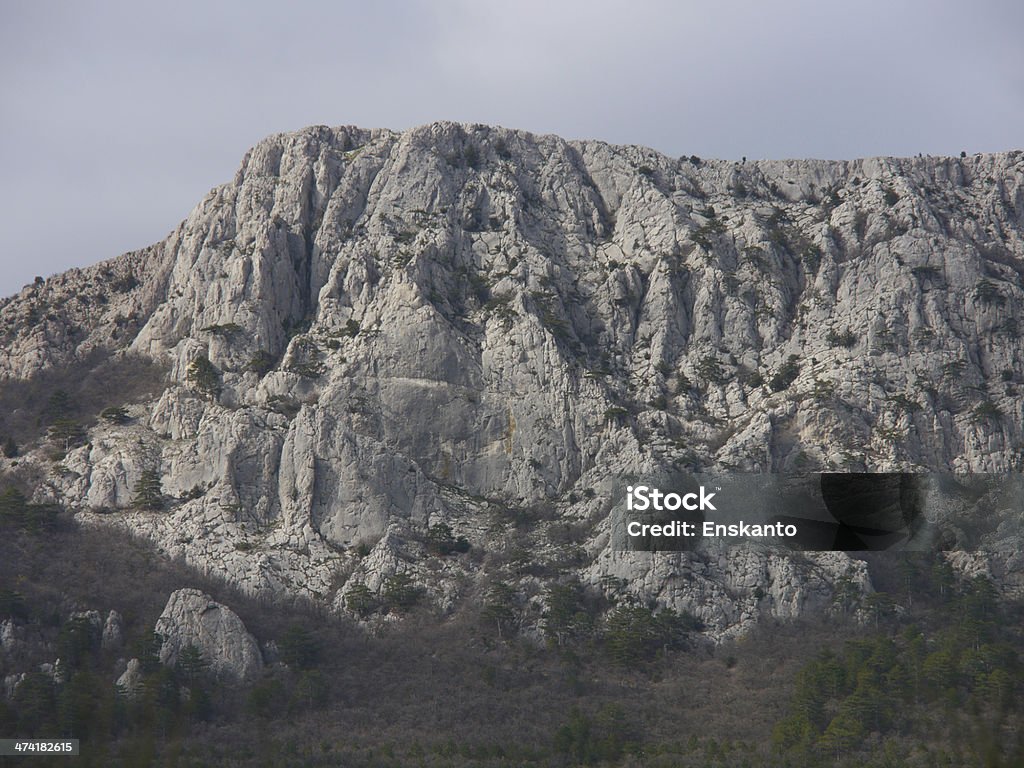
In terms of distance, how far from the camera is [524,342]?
103062 millimetres

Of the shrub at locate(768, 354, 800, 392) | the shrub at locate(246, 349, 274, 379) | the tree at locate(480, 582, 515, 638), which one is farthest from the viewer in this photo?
the shrub at locate(246, 349, 274, 379)

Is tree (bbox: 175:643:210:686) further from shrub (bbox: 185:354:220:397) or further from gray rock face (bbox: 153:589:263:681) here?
shrub (bbox: 185:354:220:397)

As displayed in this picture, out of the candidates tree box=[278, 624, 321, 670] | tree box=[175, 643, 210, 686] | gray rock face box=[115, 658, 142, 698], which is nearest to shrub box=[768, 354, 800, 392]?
tree box=[278, 624, 321, 670]

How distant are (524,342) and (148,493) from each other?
31291mm

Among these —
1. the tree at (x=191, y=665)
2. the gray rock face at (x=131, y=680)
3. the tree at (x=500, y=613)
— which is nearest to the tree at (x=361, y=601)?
the tree at (x=500, y=613)

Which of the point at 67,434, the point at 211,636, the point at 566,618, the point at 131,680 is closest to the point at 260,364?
the point at 67,434

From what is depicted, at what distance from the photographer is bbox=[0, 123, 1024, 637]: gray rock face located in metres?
92.8

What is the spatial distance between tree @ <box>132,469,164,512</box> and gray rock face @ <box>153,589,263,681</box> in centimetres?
1347

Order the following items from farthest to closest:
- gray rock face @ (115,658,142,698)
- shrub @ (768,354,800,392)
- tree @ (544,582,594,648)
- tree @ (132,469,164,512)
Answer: shrub @ (768,354,800,392) → tree @ (132,469,164,512) → tree @ (544,582,594,648) → gray rock face @ (115,658,142,698)

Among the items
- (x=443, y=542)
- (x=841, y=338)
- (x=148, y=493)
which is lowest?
(x=443, y=542)

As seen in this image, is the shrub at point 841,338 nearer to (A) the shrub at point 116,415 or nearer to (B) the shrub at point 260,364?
(B) the shrub at point 260,364

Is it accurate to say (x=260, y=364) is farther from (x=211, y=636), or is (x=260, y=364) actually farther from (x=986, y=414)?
(x=986, y=414)

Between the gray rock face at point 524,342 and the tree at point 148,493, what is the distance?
0.95 m

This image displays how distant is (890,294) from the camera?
102750 mm
